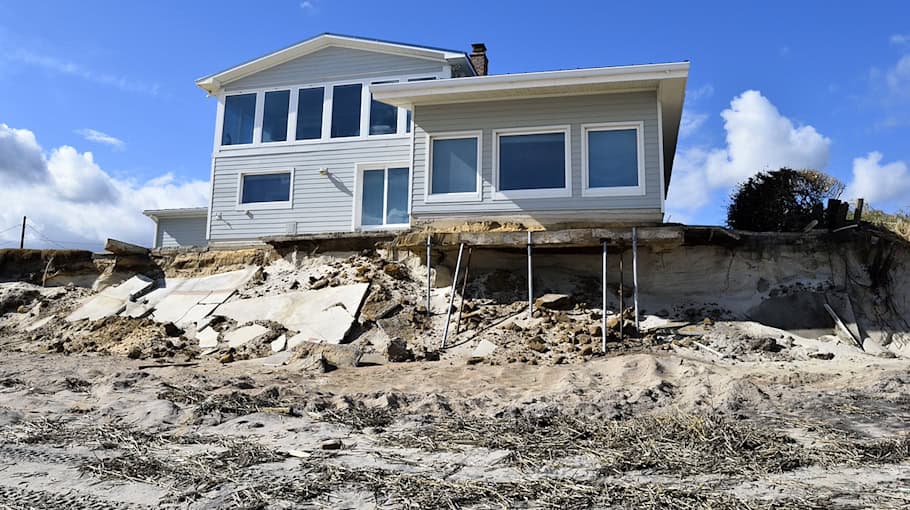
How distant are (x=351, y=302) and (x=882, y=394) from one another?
26.9 feet

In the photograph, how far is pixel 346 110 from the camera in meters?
15.5

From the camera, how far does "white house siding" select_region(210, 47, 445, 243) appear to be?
→ 1495cm

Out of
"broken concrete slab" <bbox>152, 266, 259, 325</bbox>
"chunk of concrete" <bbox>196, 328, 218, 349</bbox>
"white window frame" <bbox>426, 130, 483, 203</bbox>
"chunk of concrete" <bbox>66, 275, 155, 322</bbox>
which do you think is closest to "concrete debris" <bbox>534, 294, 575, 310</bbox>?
"white window frame" <bbox>426, 130, 483, 203</bbox>

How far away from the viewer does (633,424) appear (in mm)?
5812

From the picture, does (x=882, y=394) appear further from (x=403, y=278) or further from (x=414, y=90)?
(x=414, y=90)

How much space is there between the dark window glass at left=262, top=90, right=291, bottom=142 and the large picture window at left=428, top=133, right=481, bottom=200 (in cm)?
493

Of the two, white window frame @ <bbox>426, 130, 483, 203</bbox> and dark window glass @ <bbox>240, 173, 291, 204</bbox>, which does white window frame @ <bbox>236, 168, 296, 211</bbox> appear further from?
white window frame @ <bbox>426, 130, 483, 203</bbox>

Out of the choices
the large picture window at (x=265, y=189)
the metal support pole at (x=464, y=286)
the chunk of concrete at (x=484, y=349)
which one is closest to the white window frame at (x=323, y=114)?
the large picture window at (x=265, y=189)

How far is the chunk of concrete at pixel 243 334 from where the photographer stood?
37.4 ft

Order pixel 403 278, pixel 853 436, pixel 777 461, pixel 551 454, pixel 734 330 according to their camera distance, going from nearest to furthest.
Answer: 1. pixel 777 461
2. pixel 551 454
3. pixel 853 436
4. pixel 734 330
5. pixel 403 278

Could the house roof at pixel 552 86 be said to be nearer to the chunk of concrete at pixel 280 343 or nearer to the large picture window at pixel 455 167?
the large picture window at pixel 455 167

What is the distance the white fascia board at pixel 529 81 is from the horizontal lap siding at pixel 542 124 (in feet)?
1.46

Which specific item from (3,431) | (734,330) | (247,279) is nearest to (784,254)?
(734,330)

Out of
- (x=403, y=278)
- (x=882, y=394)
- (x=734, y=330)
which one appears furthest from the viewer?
→ (x=403, y=278)
